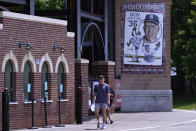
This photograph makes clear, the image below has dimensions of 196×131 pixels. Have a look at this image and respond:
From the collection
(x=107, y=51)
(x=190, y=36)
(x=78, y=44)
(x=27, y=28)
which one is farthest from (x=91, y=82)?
(x=190, y=36)

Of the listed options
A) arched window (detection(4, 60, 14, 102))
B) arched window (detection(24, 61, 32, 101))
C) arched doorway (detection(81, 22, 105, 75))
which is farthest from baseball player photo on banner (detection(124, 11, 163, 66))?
arched window (detection(4, 60, 14, 102))

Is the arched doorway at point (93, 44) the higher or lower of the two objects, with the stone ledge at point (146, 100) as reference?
higher

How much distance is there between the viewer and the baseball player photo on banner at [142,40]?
33.4 meters

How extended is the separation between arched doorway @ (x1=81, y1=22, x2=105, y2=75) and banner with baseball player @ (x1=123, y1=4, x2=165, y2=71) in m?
1.36

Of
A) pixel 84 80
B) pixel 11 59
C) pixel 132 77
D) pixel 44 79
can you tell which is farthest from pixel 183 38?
pixel 11 59

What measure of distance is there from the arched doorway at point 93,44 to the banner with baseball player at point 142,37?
1.36m

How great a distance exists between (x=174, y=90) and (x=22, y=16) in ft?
137

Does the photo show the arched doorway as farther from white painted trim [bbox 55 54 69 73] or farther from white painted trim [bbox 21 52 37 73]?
white painted trim [bbox 21 52 37 73]

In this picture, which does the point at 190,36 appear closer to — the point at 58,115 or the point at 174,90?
the point at 174,90

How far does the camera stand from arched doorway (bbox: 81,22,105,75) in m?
32.8

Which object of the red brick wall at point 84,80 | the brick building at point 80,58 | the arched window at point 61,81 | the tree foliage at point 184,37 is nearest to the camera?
the brick building at point 80,58

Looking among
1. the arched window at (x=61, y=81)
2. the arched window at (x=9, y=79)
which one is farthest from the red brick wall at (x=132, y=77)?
the arched window at (x=9, y=79)

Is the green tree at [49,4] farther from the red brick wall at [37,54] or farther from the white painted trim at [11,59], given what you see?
the white painted trim at [11,59]

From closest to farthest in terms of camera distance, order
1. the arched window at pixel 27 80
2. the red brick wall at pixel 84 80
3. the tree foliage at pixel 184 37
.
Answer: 1. the arched window at pixel 27 80
2. the red brick wall at pixel 84 80
3. the tree foliage at pixel 184 37
